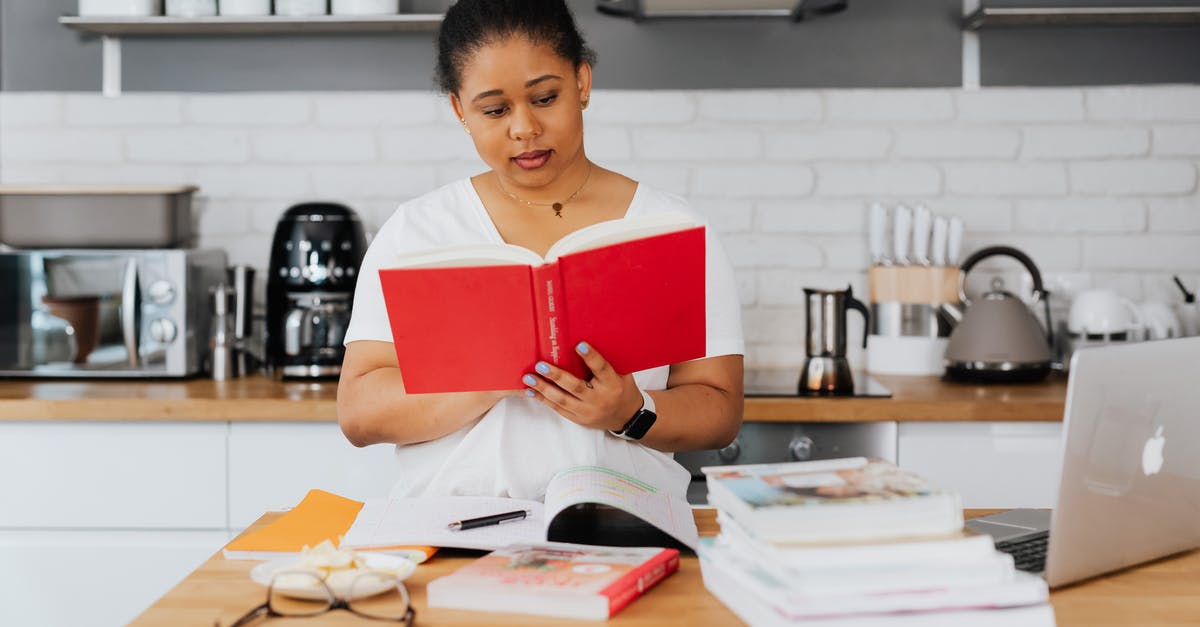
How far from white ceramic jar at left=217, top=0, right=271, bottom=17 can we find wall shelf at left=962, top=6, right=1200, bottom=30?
1782 millimetres

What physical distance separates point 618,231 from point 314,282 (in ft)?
5.07

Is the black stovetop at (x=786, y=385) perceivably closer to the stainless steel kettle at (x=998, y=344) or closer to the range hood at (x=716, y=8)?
the stainless steel kettle at (x=998, y=344)

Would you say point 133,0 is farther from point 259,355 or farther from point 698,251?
point 698,251

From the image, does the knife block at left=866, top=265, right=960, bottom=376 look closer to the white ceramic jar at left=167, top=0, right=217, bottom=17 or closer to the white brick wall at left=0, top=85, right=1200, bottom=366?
the white brick wall at left=0, top=85, right=1200, bottom=366

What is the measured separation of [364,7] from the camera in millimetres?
2867

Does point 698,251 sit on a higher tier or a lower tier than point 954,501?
higher

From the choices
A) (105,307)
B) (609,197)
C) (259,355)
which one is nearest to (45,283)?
(105,307)

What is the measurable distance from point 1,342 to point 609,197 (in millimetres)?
1683

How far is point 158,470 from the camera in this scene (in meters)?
2.49

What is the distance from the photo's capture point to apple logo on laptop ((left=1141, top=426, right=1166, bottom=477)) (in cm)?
121

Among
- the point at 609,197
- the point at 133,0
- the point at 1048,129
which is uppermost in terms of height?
the point at 133,0

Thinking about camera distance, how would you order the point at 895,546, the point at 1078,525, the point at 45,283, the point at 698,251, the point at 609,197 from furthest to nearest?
the point at 45,283 < the point at 609,197 < the point at 698,251 < the point at 1078,525 < the point at 895,546

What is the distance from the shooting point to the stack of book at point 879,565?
0.97 meters

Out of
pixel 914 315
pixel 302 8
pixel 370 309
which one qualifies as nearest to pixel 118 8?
pixel 302 8
